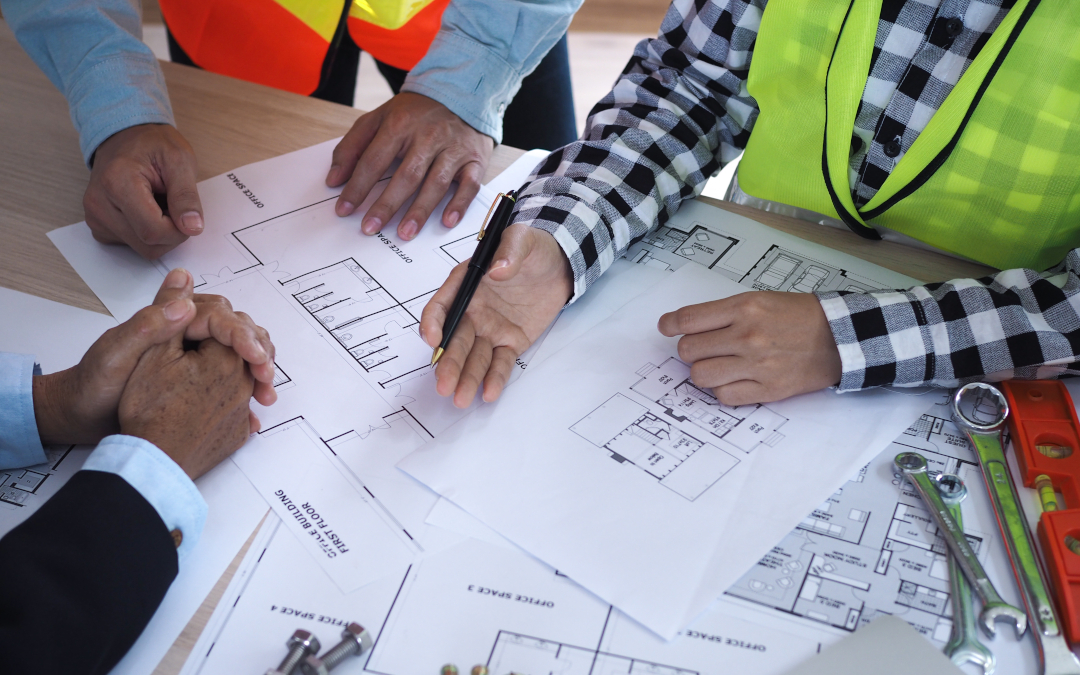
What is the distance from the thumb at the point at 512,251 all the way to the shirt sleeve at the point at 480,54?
1.10 ft

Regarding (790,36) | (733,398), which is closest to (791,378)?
(733,398)

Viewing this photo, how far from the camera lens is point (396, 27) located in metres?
1.25

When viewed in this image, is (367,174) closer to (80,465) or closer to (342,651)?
(80,465)

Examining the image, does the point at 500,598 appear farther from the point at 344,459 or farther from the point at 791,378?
the point at 791,378

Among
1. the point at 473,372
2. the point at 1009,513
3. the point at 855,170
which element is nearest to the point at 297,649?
the point at 473,372

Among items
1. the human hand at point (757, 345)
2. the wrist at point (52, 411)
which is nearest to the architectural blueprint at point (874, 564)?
the human hand at point (757, 345)

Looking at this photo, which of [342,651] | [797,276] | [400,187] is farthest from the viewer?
[400,187]

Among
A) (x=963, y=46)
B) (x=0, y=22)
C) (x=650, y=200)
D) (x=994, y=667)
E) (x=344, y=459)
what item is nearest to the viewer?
(x=994, y=667)

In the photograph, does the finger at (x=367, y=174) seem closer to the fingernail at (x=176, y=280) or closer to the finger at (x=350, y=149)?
the finger at (x=350, y=149)

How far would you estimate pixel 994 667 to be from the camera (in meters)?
0.51

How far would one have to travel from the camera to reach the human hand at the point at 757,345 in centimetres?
72

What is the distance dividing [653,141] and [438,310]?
1.25 ft

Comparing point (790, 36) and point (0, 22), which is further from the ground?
point (790, 36)

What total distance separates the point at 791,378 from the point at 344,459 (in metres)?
0.42
